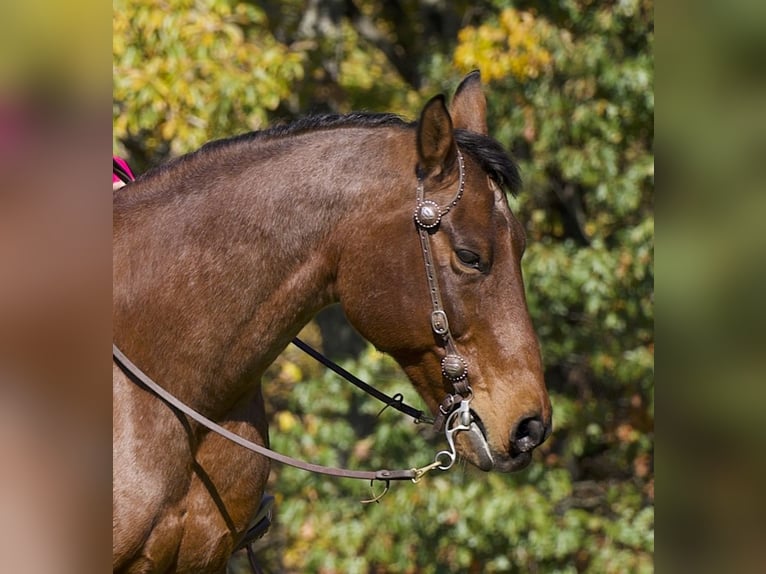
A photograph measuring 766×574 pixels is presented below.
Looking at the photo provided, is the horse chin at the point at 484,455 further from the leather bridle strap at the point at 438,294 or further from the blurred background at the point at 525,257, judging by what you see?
the blurred background at the point at 525,257

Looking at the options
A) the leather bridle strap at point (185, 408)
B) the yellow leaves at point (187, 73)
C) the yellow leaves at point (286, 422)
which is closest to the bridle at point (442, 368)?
the leather bridle strap at point (185, 408)

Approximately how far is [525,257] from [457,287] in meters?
3.90

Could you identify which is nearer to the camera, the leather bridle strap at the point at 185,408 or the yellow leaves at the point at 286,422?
the leather bridle strap at the point at 185,408

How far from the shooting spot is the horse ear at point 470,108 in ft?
8.71

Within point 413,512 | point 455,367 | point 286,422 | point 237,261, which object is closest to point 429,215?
point 455,367

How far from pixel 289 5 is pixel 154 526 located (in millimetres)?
5389

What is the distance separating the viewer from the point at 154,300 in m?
2.33

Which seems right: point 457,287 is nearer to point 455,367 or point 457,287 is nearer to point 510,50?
point 455,367

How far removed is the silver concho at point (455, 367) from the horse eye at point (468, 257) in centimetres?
21

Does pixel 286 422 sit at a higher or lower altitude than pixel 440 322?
lower

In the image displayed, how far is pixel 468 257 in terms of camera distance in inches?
89.4

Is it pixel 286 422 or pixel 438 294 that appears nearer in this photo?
pixel 438 294
